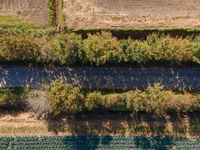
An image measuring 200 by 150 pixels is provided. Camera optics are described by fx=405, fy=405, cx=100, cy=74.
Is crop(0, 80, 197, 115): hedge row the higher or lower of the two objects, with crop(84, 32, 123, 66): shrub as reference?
lower

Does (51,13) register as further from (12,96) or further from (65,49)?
(12,96)

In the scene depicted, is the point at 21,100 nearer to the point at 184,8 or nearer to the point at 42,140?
the point at 42,140

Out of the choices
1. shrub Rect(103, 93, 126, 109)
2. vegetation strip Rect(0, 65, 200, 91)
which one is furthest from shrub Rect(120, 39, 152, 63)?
shrub Rect(103, 93, 126, 109)

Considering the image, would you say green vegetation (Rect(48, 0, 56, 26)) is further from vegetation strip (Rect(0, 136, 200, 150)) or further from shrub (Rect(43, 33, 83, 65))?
vegetation strip (Rect(0, 136, 200, 150))

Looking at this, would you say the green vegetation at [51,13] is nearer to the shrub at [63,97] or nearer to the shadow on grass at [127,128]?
the shrub at [63,97]

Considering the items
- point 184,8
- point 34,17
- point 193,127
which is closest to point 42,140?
point 34,17

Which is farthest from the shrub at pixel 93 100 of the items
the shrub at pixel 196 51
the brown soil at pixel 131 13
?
the shrub at pixel 196 51

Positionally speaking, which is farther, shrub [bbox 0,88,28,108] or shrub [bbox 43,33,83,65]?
shrub [bbox 0,88,28,108]
